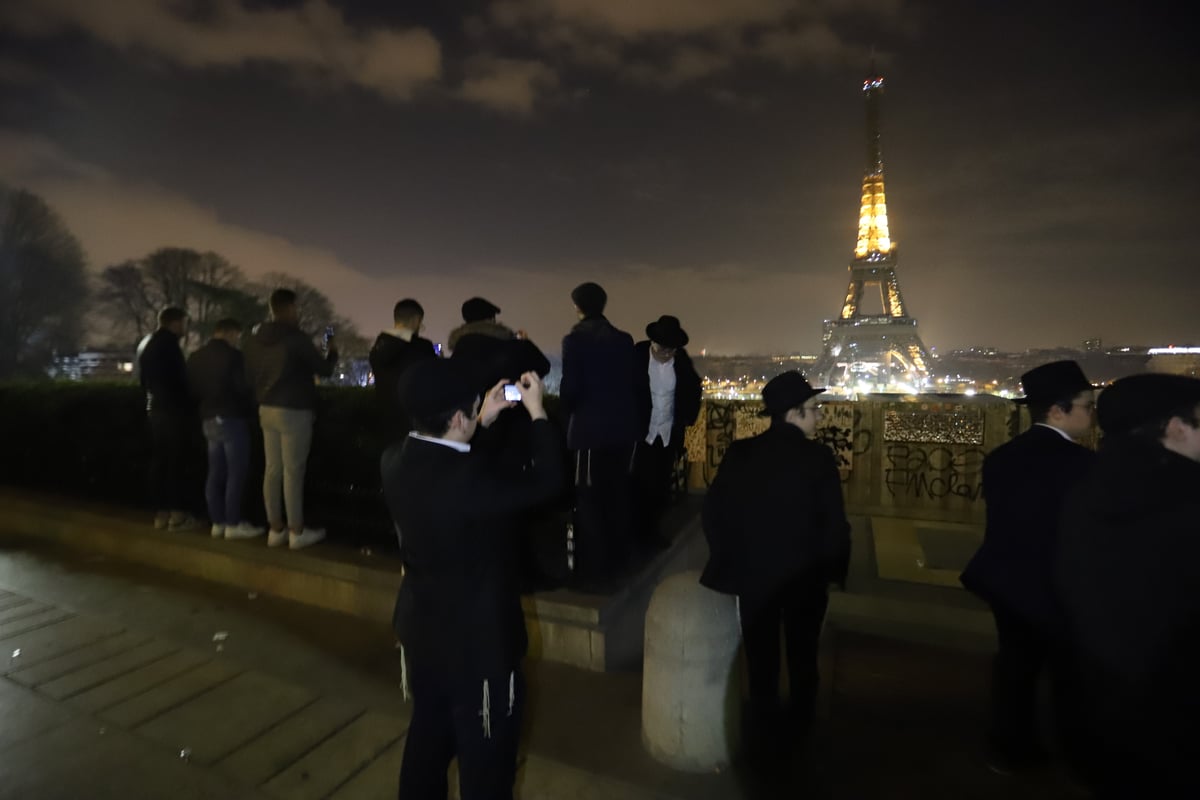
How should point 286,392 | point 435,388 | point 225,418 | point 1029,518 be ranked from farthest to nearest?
point 225,418 → point 286,392 → point 1029,518 → point 435,388

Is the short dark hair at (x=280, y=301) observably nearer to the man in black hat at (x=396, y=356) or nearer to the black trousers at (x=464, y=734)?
the man in black hat at (x=396, y=356)

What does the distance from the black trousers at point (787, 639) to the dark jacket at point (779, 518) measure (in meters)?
0.07

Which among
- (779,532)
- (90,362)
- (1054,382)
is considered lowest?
(779,532)

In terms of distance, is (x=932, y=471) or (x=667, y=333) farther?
(x=932, y=471)

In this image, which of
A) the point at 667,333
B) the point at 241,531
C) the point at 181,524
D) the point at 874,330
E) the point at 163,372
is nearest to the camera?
the point at 667,333

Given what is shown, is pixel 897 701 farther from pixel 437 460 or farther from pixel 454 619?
pixel 437 460

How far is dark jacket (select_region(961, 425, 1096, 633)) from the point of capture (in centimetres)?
248

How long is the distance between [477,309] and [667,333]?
1319 mm

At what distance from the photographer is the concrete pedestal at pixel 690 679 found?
107 inches

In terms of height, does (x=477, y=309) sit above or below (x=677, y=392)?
above

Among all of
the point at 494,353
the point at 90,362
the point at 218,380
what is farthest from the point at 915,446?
the point at 90,362

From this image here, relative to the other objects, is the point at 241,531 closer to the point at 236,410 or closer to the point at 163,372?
the point at 236,410

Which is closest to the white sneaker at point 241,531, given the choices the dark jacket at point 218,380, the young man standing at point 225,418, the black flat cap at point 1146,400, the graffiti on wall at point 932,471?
the young man standing at point 225,418

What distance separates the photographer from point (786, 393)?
9.13ft
